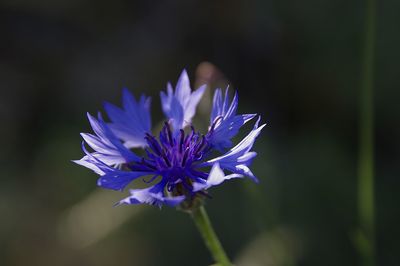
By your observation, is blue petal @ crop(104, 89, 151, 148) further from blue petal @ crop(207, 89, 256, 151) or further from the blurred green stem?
the blurred green stem

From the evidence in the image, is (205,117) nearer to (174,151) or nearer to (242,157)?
(174,151)

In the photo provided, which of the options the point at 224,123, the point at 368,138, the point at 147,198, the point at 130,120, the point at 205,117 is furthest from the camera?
the point at 205,117

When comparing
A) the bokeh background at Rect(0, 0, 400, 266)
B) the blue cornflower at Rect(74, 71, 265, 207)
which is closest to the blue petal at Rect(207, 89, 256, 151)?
the blue cornflower at Rect(74, 71, 265, 207)

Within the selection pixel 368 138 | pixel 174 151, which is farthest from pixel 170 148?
pixel 368 138

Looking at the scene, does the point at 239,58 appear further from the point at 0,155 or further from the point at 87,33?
the point at 0,155

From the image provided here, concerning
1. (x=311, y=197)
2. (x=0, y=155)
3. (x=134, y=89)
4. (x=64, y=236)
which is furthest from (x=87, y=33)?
(x=311, y=197)

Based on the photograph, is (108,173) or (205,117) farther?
(205,117)

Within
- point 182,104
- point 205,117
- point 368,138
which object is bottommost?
point 368,138
